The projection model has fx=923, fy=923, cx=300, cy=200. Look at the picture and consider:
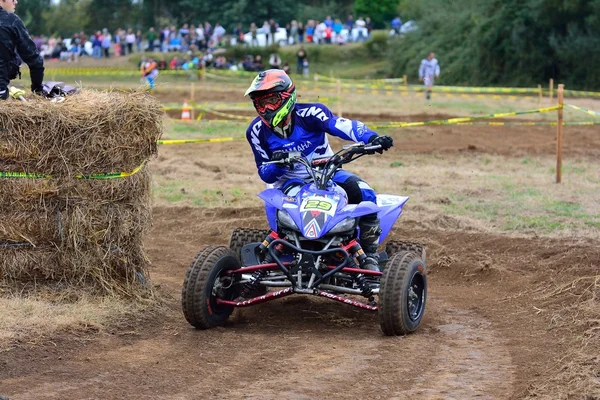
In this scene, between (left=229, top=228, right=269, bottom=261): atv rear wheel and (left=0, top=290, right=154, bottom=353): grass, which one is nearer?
(left=0, top=290, right=154, bottom=353): grass

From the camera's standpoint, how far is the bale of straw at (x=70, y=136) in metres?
7.57

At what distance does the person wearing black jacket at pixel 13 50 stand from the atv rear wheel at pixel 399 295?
3.61m

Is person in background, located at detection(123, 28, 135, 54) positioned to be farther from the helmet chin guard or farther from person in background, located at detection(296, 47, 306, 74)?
the helmet chin guard

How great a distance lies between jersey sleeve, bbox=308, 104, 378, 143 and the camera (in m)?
7.96

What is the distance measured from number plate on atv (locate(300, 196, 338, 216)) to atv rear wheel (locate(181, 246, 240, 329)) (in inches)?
29.7

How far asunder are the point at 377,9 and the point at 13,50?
5408cm

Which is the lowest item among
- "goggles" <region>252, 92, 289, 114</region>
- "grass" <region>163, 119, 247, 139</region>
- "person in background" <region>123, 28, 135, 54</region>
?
"grass" <region>163, 119, 247, 139</region>

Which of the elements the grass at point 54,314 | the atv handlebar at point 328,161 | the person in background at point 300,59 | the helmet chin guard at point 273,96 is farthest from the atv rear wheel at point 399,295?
the person in background at point 300,59

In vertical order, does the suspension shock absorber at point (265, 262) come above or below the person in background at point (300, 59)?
below

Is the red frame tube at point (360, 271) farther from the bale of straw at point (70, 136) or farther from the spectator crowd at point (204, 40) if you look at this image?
the spectator crowd at point (204, 40)

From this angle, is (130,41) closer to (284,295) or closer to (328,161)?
(328,161)

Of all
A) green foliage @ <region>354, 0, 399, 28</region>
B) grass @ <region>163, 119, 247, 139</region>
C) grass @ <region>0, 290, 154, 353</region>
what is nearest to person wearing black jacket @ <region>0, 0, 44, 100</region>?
grass @ <region>0, 290, 154, 353</region>

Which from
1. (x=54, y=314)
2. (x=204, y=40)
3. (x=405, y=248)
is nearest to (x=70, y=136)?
(x=54, y=314)

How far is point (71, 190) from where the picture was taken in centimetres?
768
